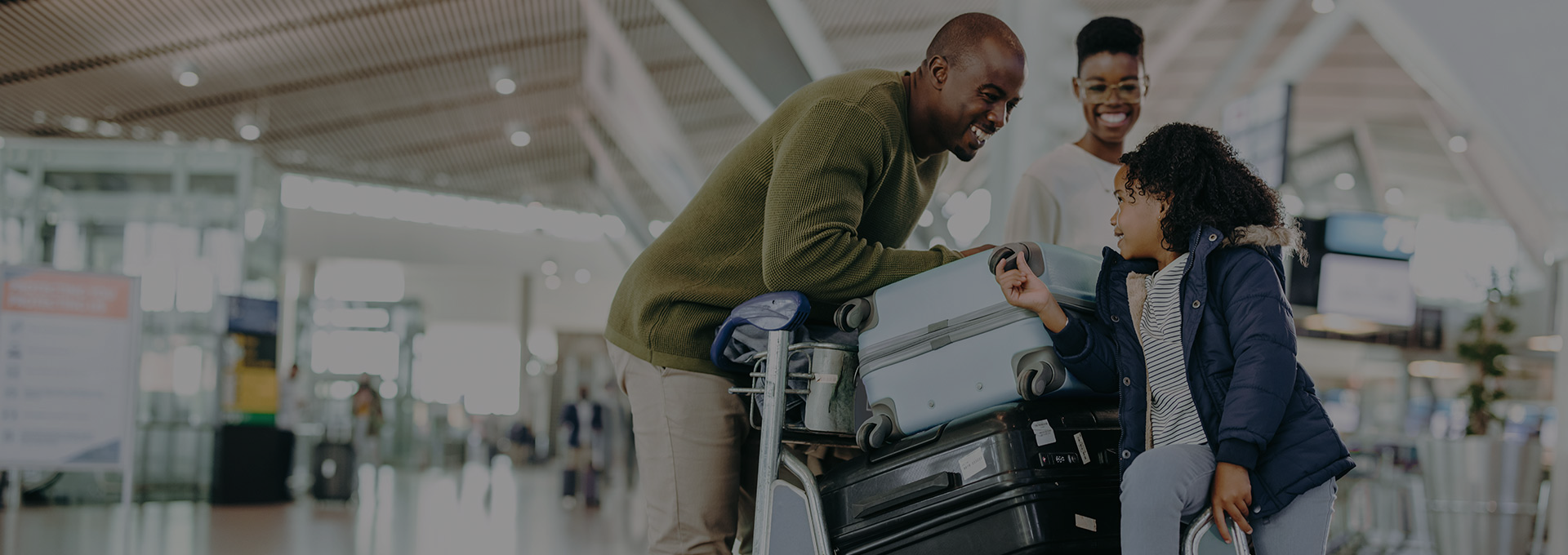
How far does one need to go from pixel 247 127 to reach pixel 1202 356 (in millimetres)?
21551

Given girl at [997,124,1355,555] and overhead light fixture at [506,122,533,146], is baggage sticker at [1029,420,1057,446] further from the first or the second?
overhead light fixture at [506,122,533,146]

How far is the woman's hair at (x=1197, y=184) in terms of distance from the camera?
2.02 metres

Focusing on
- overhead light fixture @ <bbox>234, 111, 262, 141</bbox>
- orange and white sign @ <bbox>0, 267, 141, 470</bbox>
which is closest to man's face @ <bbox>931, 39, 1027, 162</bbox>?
orange and white sign @ <bbox>0, 267, 141, 470</bbox>

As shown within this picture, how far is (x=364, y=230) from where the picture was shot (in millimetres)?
27828

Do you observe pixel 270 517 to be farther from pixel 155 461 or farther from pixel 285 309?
pixel 285 309

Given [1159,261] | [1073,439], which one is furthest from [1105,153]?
[1073,439]

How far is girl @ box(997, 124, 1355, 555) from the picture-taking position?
1855mm

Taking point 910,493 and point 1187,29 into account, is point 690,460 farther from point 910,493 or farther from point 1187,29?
Answer: point 1187,29

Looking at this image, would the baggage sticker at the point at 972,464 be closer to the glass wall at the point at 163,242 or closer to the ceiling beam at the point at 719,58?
the ceiling beam at the point at 719,58

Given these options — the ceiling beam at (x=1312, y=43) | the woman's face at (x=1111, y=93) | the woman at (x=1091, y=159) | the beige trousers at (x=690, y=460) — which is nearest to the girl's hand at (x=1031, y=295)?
the beige trousers at (x=690, y=460)

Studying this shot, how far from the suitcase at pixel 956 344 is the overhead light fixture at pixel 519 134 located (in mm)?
21133

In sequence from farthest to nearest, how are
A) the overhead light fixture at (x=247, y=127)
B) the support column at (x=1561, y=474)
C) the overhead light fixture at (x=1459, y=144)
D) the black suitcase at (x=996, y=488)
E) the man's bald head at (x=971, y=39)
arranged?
the overhead light fixture at (x=247, y=127) → the overhead light fixture at (x=1459, y=144) → the support column at (x=1561, y=474) → the man's bald head at (x=971, y=39) → the black suitcase at (x=996, y=488)

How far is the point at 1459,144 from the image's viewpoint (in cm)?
1839

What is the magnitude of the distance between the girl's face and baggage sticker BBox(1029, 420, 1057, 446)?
393mm
